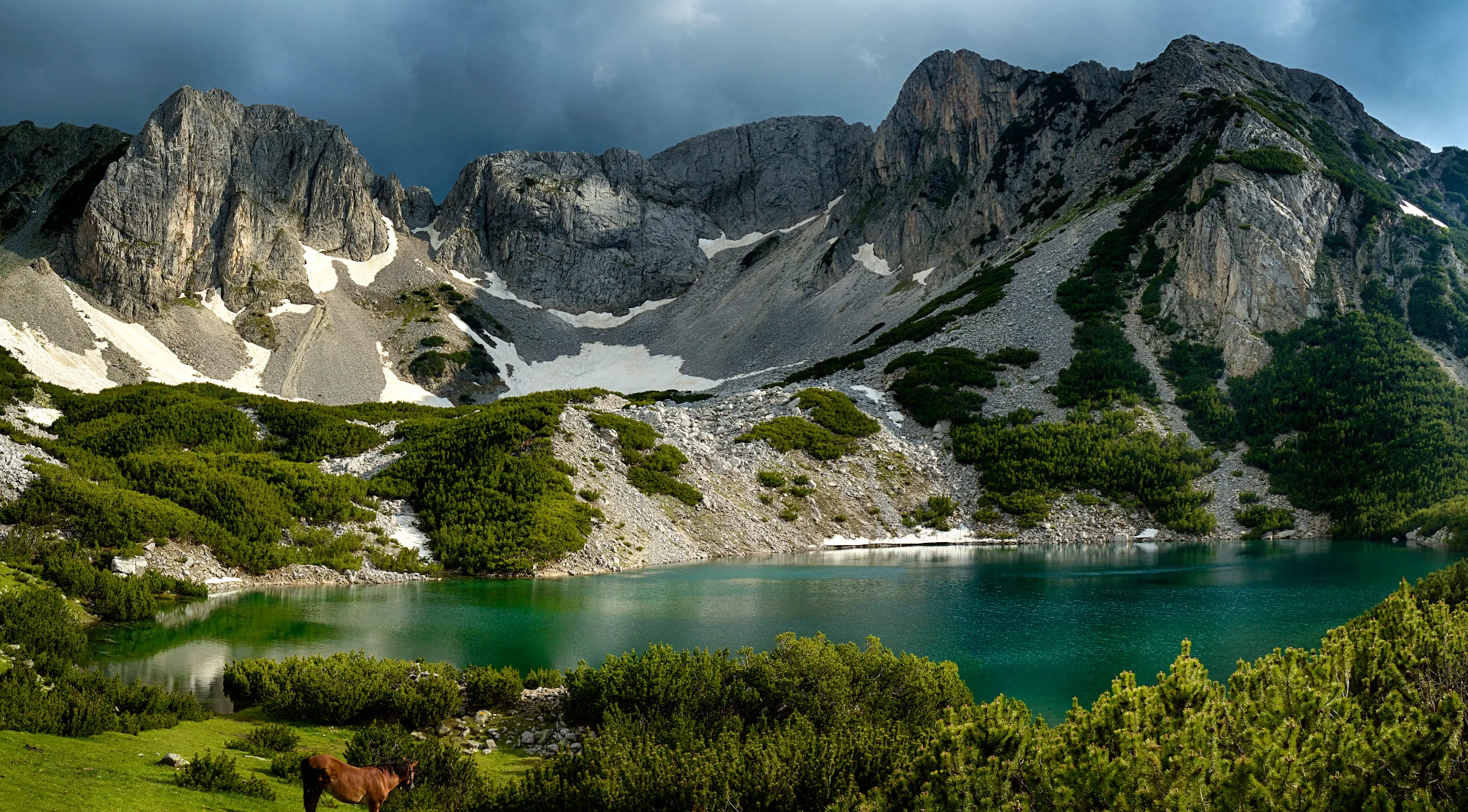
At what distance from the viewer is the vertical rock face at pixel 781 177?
187 meters

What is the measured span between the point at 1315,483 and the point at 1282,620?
35.9 m

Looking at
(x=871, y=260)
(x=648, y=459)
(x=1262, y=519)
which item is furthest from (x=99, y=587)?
(x=871, y=260)

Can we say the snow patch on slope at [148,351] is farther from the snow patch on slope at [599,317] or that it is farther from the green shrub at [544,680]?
the green shrub at [544,680]

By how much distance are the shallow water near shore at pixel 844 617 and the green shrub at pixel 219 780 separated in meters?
6.46

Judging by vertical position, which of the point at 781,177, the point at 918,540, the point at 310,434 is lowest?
the point at 918,540

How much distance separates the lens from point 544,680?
17500 millimetres

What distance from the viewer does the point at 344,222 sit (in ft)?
489

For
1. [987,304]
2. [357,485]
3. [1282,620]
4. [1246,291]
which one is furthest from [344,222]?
[1282,620]

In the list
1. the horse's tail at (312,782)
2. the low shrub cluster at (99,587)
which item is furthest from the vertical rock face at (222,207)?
the horse's tail at (312,782)

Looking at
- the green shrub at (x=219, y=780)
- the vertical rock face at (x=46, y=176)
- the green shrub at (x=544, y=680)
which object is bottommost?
the green shrub at (x=544, y=680)

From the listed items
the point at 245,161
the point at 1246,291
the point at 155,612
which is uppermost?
the point at 245,161

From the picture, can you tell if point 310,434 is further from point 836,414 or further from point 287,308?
point 287,308

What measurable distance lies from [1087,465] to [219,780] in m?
54.7

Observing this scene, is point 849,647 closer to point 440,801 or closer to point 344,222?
point 440,801
